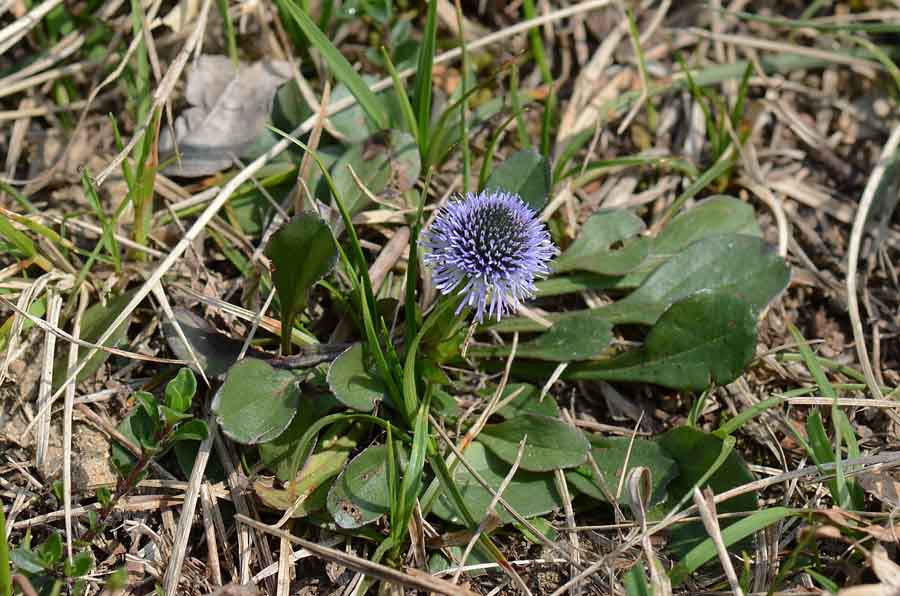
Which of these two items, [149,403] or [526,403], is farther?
[526,403]

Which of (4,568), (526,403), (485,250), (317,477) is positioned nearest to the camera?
(4,568)

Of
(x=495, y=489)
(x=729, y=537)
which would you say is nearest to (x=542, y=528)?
(x=495, y=489)

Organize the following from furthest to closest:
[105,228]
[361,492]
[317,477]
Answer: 1. [105,228]
2. [317,477]
3. [361,492]

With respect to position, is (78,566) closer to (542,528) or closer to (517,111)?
(542,528)

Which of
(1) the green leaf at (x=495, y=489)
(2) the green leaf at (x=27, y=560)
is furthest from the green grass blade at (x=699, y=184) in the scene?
(2) the green leaf at (x=27, y=560)

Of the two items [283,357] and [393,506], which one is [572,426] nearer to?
[393,506]

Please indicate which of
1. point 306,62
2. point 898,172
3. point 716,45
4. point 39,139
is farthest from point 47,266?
point 898,172

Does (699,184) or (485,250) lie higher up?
(485,250)
